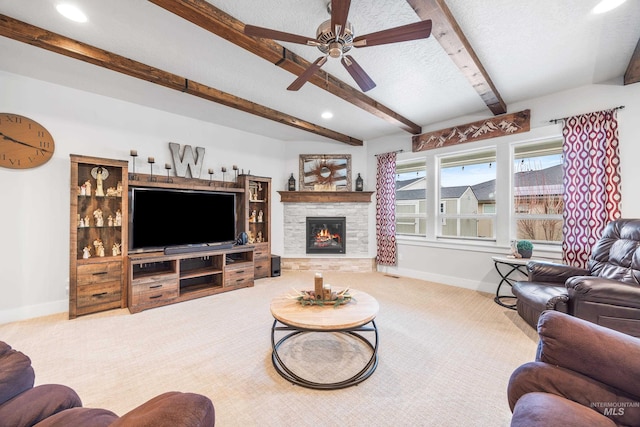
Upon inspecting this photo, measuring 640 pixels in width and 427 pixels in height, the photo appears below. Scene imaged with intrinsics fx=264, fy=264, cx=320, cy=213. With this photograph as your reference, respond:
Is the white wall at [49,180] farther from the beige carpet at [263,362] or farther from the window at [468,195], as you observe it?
the window at [468,195]

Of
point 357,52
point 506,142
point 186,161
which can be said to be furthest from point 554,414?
point 186,161

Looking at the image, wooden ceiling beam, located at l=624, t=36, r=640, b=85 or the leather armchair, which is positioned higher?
wooden ceiling beam, located at l=624, t=36, r=640, b=85

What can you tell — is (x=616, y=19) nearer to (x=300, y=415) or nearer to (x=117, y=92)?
(x=300, y=415)

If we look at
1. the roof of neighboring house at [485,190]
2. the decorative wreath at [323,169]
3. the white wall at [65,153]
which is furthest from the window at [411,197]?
the decorative wreath at [323,169]

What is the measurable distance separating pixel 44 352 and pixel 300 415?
90.5 inches

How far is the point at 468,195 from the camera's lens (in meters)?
4.35

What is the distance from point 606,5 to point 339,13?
2042 mm

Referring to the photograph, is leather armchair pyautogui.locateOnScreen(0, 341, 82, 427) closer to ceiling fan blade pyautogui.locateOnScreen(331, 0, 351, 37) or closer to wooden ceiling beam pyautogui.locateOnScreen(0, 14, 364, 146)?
ceiling fan blade pyautogui.locateOnScreen(331, 0, 351, 37)

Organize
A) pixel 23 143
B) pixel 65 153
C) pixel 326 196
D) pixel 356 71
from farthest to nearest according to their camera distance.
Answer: pixel 326 196
pixel 65 153
pixel 23 143
pixel 356 71

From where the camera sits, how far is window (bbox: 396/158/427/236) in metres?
4.88

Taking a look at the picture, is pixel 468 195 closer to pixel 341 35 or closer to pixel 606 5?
pixel 606 5

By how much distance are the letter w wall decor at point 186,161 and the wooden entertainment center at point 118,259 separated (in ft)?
0.47

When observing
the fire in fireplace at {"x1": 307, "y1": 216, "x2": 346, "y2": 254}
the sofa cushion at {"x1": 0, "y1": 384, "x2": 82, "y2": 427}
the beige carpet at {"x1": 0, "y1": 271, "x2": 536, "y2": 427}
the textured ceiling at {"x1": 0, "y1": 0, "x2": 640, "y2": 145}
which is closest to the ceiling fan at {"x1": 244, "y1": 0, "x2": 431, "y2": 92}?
the textured ceiling at {"x1": 0, "y1": 0, "x2": 640, "y2": 145}

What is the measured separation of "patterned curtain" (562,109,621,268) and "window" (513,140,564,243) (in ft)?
0.90
